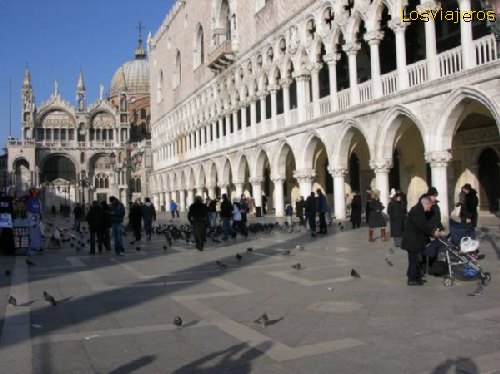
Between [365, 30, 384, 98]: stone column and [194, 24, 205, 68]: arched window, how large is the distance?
2462cm

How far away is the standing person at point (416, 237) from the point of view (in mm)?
7750

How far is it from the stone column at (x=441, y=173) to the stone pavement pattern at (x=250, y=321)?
24.4 feet

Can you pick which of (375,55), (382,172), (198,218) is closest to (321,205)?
(382,172)

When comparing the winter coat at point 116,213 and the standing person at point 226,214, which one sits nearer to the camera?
the winter coat at point 116,213

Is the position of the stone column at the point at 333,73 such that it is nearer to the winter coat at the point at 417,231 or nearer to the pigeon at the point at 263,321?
the winter coat at the point at 417,231

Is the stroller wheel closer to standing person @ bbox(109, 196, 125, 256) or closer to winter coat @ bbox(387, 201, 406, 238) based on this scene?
winter coat @ bbox(387, 201, 406, 238)

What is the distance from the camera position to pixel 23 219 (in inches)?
563

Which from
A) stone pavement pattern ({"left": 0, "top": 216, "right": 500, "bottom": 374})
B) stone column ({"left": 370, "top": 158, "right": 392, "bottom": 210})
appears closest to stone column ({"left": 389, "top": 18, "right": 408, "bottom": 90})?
stone column ({"left": 370, "top": 158, "right": 392, "bottom": 210})

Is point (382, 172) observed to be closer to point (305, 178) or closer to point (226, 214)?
point (305, 178)

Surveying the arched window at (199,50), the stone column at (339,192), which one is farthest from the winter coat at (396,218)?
the arched window at (199,50)

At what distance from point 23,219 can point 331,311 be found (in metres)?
10.5

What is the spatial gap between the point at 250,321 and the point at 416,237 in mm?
3066

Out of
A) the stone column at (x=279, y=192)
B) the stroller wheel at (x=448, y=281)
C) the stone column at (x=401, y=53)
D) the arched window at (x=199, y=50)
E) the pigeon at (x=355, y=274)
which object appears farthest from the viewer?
the arched window at (x=199, y=50)

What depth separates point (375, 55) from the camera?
2005 centimetres
